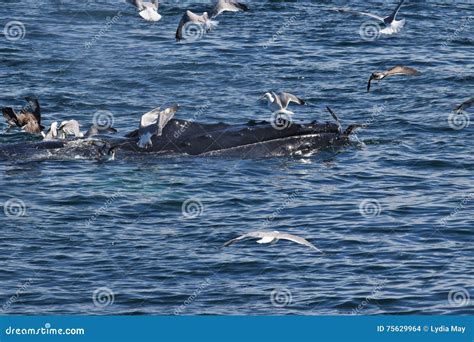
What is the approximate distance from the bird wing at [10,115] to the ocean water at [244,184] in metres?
1.04

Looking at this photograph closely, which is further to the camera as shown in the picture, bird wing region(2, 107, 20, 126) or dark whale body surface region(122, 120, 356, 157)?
bird wing region(2, 107, 20, 126)

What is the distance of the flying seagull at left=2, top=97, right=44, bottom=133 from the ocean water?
3.05 ft

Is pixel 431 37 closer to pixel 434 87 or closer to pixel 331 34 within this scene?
pixel 331 34

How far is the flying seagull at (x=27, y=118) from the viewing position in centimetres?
2553

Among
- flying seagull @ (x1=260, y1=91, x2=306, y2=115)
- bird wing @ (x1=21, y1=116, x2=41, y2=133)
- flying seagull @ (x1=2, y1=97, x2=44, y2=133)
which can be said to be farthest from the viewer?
bird wing @ (x1=21, y1=116, x2=41, y2=133)

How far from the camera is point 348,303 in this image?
1762 centimetres

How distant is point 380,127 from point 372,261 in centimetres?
889

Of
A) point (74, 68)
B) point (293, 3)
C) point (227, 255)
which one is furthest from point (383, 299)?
point (293, 3)

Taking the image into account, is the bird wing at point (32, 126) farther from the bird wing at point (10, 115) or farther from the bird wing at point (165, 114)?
the bird wing at point (165, 114)

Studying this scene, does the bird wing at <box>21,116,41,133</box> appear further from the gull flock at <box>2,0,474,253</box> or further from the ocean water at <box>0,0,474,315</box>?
the ocean water at <box>0,0,474,315</box>

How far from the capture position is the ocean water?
18250 millimetres

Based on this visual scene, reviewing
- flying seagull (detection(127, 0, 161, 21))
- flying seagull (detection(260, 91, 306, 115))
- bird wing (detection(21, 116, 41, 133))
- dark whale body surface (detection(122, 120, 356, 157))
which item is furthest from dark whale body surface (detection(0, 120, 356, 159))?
flying seagull (detection(127, 0, 161, 21))

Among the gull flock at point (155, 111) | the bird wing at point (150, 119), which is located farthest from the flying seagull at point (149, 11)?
the bird wing at point (150, 119)

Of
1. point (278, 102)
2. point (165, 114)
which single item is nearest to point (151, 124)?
point (165, 114)
